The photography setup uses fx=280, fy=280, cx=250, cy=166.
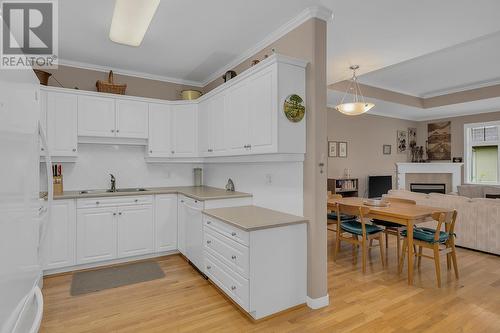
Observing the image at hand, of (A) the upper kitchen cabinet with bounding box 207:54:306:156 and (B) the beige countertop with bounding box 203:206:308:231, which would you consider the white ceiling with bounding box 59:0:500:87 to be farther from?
(B) the beige countertop with bounding box 203:206:308:231

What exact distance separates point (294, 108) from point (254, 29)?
106cm

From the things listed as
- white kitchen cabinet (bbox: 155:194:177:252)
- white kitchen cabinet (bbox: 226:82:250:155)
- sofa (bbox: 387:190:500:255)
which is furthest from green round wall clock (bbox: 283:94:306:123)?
sofa (bbox: 387:190:500:255)

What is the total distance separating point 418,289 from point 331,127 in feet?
12.6

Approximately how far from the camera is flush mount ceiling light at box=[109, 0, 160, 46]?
2277 mm

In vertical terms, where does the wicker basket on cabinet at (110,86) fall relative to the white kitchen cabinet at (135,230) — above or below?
above

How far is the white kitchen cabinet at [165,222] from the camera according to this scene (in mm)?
3896

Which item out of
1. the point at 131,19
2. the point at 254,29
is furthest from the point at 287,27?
the point at 131,19

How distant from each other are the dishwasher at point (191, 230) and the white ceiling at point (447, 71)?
12.1 ft

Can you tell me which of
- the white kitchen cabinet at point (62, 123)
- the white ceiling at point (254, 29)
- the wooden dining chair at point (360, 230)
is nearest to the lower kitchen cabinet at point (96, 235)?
the white kitchen cabinet at point (62, 123)

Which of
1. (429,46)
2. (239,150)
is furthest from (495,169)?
(239,150)

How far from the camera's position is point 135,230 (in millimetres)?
3742

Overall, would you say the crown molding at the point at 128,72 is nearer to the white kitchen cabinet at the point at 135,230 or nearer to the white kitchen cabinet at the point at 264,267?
the white kitchen cabinet at the point at 135,230

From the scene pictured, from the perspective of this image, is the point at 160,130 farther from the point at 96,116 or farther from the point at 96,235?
the point at 96,235

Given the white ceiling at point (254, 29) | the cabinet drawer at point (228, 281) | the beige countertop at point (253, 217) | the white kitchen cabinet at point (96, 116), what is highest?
the white ceiling at point (254, 29)
